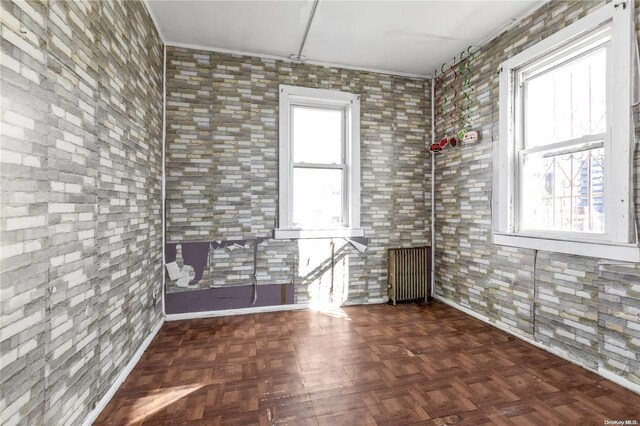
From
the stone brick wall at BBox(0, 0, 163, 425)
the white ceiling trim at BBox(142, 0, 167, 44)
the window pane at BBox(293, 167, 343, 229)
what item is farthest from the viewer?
the window pane at BBox(293, 167, 343, 229)

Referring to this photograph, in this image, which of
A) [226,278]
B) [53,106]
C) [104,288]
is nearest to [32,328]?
[104,288]

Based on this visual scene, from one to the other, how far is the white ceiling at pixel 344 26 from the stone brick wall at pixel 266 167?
245 millimetres

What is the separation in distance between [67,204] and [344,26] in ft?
9.31

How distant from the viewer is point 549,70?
2.75 metres

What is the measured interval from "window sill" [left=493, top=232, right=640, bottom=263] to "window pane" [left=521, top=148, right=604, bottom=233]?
18cm

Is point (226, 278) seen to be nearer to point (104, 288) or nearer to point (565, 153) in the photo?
point (104, 288)

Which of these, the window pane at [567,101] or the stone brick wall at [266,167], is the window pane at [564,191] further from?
the stone brick wall at [266,167]

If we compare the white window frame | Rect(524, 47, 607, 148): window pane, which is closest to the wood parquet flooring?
the white window frame

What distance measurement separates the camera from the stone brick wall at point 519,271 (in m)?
2.20

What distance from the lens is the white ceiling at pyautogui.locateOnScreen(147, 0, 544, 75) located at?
2.79 m

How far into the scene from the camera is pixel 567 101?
2.61 meters

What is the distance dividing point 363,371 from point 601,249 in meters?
1.96

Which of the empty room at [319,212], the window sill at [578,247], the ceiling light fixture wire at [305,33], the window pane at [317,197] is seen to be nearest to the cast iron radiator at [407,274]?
the empty room at [319,212]

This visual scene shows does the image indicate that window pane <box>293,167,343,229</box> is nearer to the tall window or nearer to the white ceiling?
the white ceiling
